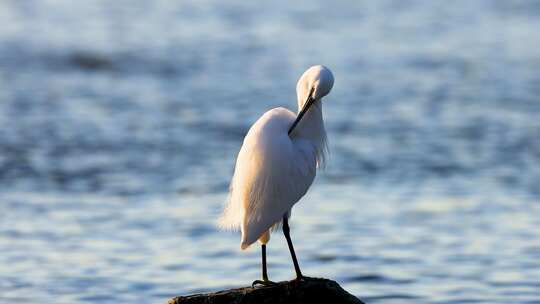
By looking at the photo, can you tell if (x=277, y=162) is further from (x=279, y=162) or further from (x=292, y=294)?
(x=292, y=294)

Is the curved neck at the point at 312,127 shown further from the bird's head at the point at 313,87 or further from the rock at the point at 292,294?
the rock at the point at 292,294

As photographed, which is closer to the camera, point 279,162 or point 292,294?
point 292,294

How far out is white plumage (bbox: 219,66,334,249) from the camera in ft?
23.5

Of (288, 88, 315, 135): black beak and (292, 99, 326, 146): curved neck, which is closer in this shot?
(288, 88, 315, 135): black beak

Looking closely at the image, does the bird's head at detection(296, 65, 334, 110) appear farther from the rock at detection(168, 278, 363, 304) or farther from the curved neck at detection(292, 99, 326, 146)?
the rock at detection(168, 278, 363, 304)

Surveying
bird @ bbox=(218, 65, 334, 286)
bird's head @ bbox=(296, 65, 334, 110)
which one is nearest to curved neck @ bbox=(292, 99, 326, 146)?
bird @ bbox=(218, 65, 334, 286)

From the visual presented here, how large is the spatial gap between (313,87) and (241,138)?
28.9 feet

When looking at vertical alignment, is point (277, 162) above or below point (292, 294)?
above

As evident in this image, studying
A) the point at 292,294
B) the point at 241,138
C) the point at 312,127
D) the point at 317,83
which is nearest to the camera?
the point at 292,294

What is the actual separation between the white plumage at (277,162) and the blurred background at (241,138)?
225cm

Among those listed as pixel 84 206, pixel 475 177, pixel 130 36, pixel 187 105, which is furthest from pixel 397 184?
pixel 130 36

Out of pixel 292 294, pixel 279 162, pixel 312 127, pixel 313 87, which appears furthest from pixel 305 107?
pixel 292 294

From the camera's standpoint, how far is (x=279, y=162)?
282 inches

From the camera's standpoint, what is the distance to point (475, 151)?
48.9ft
